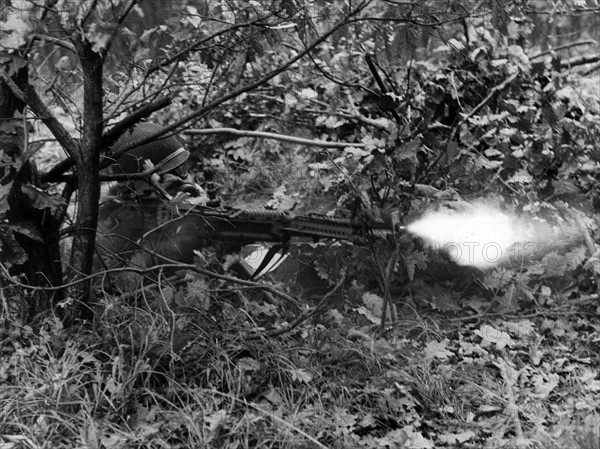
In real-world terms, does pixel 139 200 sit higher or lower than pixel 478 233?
lower

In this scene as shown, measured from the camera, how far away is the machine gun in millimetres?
4262

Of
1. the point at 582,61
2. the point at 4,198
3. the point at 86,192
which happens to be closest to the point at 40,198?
the point at 4,198

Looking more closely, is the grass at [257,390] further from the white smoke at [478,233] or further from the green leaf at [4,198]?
the white smoke at [478,233]

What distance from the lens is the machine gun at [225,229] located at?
14.0ft

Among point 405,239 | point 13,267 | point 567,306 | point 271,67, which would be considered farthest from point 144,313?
point 271,67

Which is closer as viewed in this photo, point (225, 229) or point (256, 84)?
point (256, 84)

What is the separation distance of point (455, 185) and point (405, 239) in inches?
25.5

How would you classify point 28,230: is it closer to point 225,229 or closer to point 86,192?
point 86,192

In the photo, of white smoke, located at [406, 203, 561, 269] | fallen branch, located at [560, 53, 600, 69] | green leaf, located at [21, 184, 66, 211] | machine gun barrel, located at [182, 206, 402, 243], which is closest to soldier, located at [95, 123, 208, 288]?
machine gun barrel, located at [182, 206, 402, 243]

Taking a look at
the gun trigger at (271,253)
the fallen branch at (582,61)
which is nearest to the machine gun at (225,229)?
the gun trigger at (271,253)

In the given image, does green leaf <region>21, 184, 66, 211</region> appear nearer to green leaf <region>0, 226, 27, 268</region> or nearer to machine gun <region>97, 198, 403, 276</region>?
green leaf <region>0, 226, 27, 268</region>

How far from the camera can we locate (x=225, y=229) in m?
4.37

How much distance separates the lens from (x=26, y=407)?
307 cm

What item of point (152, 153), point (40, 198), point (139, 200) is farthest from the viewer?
point (152, 153)
